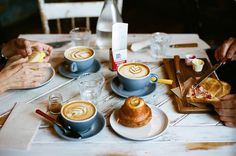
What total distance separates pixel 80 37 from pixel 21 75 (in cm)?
43

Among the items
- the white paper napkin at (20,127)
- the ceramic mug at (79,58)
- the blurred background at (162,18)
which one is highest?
the ceramic mug at (79,58)

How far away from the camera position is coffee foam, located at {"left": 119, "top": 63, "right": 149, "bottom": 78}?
125 cm

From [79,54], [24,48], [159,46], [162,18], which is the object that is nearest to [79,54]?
[79,54]

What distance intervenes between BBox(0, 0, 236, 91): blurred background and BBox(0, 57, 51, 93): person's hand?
106cm

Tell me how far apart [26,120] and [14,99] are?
15 cm

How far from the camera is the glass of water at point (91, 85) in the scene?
4.06 feet

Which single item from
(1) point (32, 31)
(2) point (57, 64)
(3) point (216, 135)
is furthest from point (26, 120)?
(1) point (32, 31)

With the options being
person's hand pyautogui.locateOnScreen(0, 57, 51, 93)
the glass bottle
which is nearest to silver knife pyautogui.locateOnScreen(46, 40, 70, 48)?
the glass bottle

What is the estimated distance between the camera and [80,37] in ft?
5.25

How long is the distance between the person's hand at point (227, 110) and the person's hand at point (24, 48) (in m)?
0.75

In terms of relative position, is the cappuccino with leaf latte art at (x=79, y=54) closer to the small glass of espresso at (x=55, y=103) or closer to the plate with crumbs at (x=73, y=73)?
the plate with crumbs at (x=73, y=73)

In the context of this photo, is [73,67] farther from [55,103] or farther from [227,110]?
[227,110]

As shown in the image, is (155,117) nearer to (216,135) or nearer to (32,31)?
(216,135)

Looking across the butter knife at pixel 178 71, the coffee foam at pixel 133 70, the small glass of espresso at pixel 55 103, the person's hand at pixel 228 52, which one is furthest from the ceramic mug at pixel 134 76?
the person's hand at pixel 228 52
